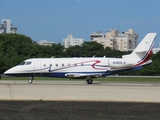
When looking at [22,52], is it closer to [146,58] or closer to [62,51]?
[62,51]

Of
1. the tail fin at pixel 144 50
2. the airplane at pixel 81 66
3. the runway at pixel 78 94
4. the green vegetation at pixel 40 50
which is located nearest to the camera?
the runway at pixel 78 94

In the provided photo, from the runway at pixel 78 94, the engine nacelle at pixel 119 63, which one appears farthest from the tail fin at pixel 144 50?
the runway at pixel 78 94

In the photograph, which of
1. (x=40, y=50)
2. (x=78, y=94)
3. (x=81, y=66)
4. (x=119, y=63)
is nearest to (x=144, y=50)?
(x=119, y=63)

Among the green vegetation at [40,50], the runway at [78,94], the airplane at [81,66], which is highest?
the green vegetation at [40,50]

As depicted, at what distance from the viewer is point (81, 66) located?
39344 mm

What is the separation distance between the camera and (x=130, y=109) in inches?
598

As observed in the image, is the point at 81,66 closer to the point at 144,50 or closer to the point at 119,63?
the point at 119,63

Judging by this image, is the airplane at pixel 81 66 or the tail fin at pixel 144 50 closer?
the airplane at pixel 81 66

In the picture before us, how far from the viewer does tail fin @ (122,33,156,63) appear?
4059 centimetres

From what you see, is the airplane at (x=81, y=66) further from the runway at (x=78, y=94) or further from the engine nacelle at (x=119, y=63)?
the runway at (x=78, y=94)

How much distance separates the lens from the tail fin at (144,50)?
40.6m

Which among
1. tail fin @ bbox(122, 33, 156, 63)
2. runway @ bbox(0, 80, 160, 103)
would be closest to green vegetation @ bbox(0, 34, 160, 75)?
tail fin @ bbox(122, 33, 156, 63)

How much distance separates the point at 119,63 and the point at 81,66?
3797mm

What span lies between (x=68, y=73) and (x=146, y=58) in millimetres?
8140
